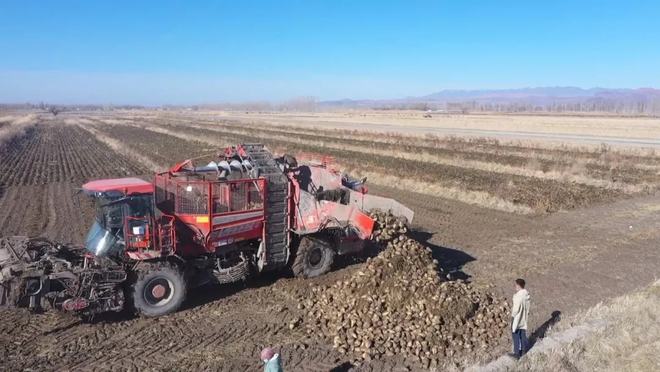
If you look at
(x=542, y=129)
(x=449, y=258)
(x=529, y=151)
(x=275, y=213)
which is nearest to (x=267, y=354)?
(x=275, y=213)

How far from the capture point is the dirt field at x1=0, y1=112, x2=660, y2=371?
7812 mm

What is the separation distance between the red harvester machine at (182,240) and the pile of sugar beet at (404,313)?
4.08ft

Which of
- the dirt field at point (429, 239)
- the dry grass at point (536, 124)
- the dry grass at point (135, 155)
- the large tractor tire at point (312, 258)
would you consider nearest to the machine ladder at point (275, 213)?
the large tractor tire at point (312, 258)

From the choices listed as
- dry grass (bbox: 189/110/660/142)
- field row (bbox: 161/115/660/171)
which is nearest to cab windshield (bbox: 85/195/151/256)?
field row (bbox: 161/115/660/171)

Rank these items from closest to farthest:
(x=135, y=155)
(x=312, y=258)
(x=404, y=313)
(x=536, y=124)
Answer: (x=404, y=313)
(x=312, y=258)
(x=135, y=155)
(x=536, y=124)

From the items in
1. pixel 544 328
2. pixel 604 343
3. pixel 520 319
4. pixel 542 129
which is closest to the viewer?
pixel 520 319

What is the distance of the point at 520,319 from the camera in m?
7.28

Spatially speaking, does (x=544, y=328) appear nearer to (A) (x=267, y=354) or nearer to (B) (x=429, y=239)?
(A) (x=267, y=354)

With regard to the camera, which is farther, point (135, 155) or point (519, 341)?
point (135, 155)

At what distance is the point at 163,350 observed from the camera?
7.78 m

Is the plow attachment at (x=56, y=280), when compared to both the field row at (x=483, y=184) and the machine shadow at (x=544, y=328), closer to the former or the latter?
the machine shadow at (x=544, y=328)

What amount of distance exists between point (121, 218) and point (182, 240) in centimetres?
116

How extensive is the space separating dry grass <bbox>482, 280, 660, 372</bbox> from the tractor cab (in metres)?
5.86

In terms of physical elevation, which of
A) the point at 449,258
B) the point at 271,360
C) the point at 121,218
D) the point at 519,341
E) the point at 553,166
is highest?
the point at 121,218
